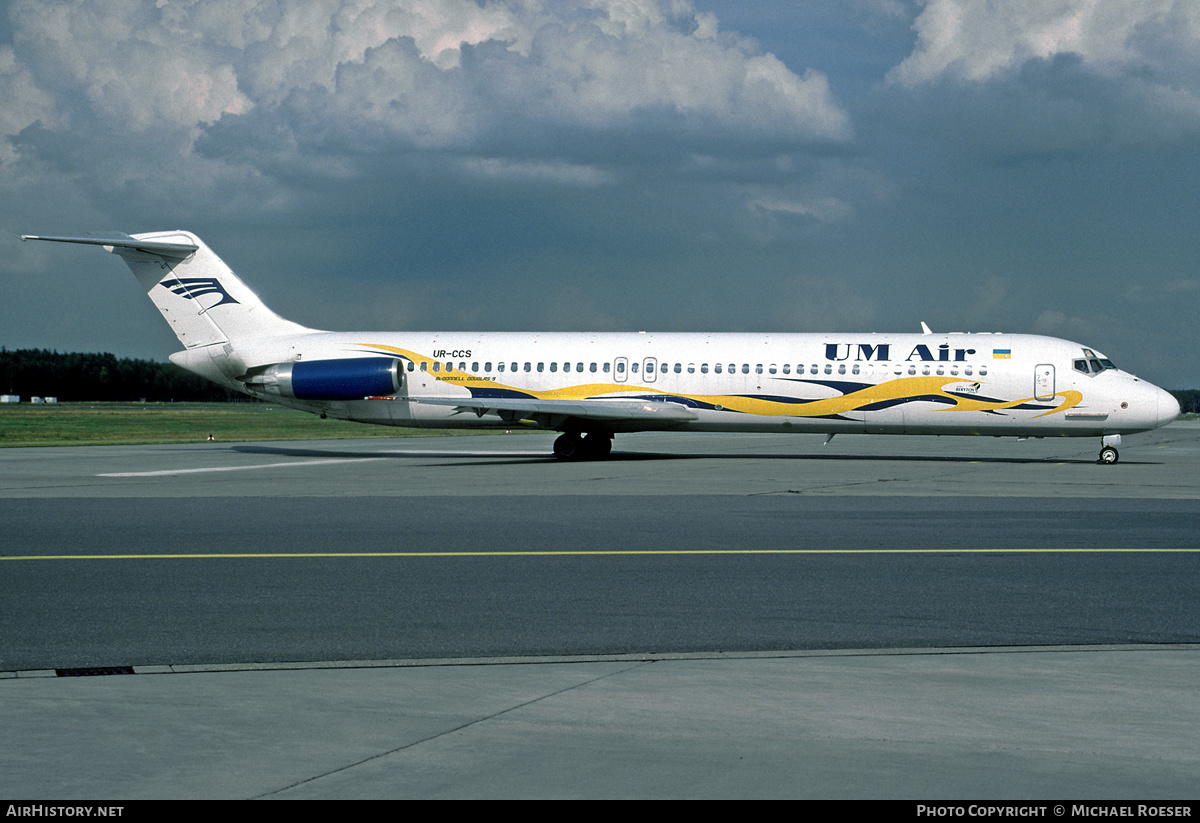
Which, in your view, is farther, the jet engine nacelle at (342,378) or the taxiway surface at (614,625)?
the jet engine nacelle at (342,378)

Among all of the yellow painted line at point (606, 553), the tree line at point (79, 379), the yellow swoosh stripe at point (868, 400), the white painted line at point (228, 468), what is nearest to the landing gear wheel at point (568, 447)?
the yellow swoosh stripe at point (868, 400)

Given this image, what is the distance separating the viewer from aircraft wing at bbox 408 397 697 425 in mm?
32656

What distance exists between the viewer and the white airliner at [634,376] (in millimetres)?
32656

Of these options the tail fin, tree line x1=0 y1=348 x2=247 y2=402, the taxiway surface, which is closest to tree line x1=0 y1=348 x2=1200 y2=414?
tree line x1=0 y1=348 x2=247 y2=402

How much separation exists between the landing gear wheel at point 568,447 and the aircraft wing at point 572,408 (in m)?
0.92

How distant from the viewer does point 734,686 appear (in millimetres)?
7062

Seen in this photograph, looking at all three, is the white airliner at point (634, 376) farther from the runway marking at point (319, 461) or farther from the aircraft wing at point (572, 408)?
the runway marking at point (319, 461)

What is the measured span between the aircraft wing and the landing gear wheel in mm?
915

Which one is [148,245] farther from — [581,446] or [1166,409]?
[1166,409]

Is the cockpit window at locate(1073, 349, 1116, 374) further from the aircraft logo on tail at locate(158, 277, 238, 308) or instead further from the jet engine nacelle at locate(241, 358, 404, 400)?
the aircraft logo on tail at locate(158, 277, 238, 308)

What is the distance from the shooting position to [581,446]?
3509cm

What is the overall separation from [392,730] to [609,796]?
1476 mm

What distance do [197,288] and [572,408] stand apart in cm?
1277

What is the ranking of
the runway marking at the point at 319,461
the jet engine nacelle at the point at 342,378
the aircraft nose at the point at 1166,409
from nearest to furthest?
the runway marking at the point at 319,461, the aircraft nose at the point at 1166,409, the jet engine nacelle at the point at 342,378
